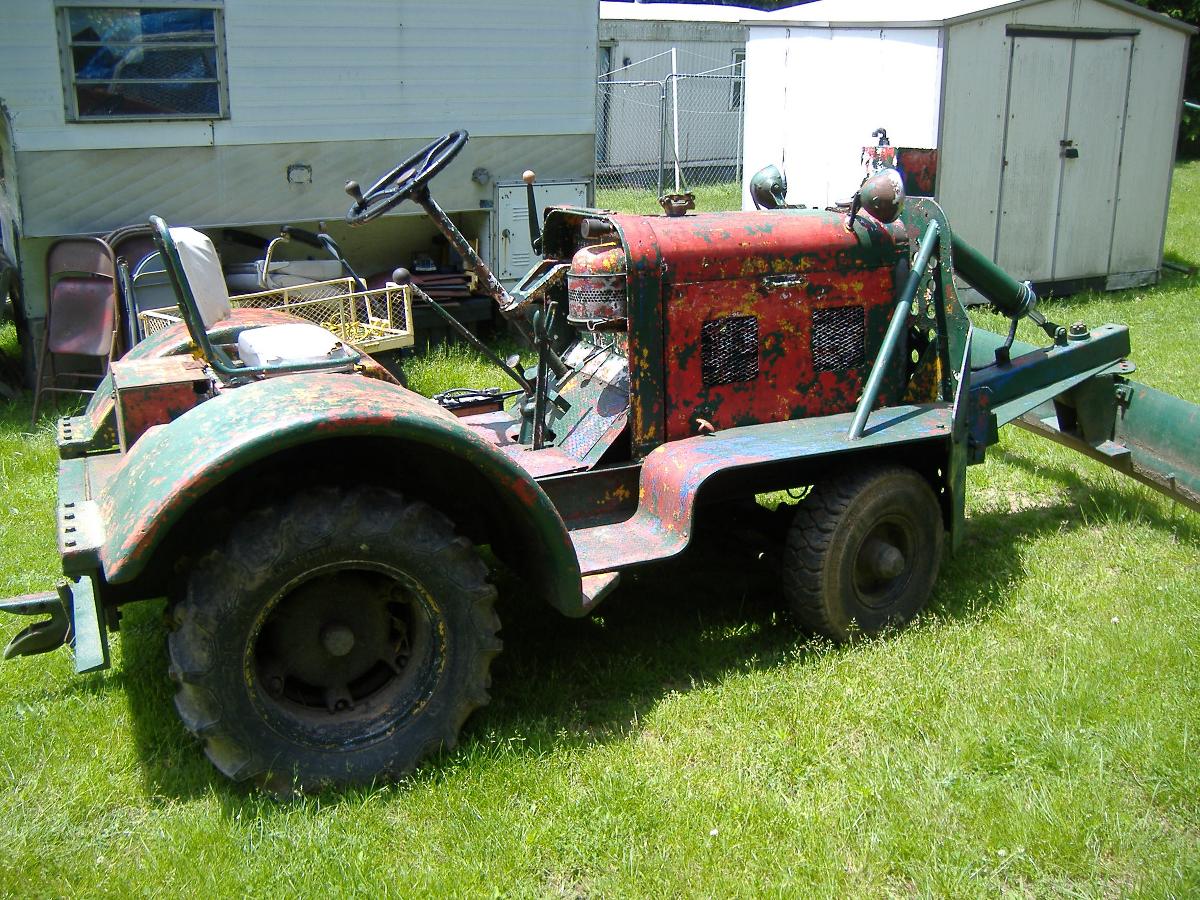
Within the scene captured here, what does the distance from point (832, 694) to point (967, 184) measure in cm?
811

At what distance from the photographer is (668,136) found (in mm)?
18312

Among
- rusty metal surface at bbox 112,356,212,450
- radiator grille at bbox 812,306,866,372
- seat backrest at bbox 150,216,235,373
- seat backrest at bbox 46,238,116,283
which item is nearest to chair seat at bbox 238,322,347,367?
seat backrest at bbox 150,216,235,373

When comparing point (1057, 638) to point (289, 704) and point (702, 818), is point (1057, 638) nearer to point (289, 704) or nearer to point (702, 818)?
point (702, 818)

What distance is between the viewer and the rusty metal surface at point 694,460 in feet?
12.8

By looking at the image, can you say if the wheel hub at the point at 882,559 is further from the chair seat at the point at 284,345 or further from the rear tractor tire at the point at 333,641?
the chair seat at the point at 284,345

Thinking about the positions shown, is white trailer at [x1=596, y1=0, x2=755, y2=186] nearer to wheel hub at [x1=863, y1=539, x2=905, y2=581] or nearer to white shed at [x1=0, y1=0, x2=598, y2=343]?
white shed at [x1=0, y1=0, x2=598, y2=343]

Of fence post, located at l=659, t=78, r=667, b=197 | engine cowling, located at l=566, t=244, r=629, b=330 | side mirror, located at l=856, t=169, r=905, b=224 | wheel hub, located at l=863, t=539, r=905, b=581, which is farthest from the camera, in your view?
fence post, located at l=659, t=78, r=667, b=197

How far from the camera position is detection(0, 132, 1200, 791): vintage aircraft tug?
10.6 ft

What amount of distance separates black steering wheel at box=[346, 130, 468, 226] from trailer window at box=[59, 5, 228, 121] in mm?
4162

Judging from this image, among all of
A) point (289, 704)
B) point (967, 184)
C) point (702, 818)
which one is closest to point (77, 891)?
point (289, 704)

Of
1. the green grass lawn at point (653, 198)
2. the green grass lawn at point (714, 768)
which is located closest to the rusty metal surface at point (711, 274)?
the green grass lawn at point (714, 768)

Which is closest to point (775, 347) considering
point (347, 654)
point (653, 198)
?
point (347, 654)

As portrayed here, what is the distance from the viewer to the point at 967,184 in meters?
10.8

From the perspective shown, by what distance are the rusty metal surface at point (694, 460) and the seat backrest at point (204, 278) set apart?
212 cm
